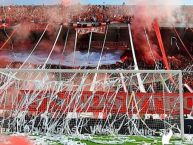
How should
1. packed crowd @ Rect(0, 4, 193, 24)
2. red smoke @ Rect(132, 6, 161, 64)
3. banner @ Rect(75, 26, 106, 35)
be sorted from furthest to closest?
1. packed crowd @ Rect(0, 4, 193, 24)
2. banner @ Rect(75, 26, 106, 35)
3. red smoke @ Rect(132, 6, 161, 64)

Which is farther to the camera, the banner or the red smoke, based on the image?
the banner

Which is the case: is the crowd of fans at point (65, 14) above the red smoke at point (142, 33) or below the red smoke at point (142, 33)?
above

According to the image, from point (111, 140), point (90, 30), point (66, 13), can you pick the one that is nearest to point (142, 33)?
point (90, 30)

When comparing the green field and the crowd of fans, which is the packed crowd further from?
the green field

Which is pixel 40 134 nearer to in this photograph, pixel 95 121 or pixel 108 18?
pixel 95 121

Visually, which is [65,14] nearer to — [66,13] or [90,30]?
[66,13]

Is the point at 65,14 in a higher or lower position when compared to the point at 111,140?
higher

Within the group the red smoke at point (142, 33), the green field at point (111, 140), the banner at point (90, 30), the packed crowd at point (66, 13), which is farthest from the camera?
the packed crowd at point (66, 13)

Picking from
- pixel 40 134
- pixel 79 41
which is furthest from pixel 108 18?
pixel 40 134

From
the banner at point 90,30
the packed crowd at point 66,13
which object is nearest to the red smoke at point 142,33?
the packed crowd at point 66,13

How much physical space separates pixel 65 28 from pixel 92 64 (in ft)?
4.83

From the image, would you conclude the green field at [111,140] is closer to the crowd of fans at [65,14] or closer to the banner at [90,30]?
the banner at [90,30]

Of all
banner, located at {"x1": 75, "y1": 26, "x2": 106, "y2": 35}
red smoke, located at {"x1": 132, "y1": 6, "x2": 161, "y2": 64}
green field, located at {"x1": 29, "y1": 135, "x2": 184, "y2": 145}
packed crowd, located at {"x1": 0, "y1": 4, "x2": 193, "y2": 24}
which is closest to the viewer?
green field, located at {"x1": 29, "y1": 135, "x2": 184, "y2": 145}

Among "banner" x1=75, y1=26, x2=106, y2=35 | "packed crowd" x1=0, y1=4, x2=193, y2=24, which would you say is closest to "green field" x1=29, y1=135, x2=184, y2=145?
"banner" x1=75, y1=26, x2=106, y2=35
